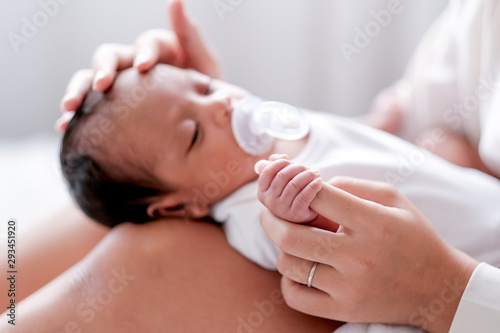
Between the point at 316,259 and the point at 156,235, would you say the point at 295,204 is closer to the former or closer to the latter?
the point at 316,259

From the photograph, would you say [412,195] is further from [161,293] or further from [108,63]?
[108,63]

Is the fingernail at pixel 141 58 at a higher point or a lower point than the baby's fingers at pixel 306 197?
higher

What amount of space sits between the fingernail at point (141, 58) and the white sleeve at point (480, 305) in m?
0.83

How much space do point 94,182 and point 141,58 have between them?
1.02 feet

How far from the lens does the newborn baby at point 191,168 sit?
112cm

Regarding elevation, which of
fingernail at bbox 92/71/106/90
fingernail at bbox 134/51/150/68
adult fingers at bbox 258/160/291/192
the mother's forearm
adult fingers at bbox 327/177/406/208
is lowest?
the mother's forearm

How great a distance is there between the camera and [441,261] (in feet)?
2.88

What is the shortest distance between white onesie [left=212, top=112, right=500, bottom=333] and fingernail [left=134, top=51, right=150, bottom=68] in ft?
1.23

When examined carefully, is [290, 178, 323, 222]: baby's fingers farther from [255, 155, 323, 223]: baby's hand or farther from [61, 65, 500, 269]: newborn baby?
[61, 65, 500, 269]: newborn baby

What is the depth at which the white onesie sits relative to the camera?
3.56 ft

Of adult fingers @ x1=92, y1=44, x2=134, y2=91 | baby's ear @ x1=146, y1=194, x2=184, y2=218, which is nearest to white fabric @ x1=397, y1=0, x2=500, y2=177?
baby's ear @ x1=146, y1=194, x2=184, y2=218

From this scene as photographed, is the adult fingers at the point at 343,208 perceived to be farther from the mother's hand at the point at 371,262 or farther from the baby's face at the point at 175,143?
the baby's face at the point at 175,143

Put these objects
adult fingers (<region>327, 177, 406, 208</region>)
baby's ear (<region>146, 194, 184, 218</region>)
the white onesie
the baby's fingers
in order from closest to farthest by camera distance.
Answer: the baby's fingers
adult fingers (<region>327, 177, 406, 208</region>)
the white onesie
baby's ear (<region>146, 194, 184, 218</region>)

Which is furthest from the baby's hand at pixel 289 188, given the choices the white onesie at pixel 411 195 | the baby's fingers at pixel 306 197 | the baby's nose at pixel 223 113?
the baby's nose at pixel 223 113
